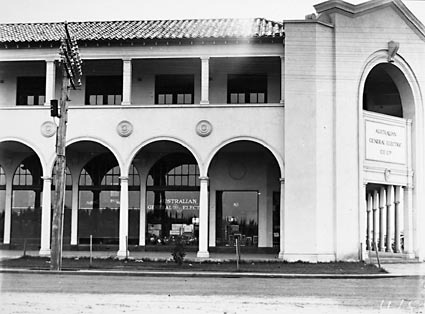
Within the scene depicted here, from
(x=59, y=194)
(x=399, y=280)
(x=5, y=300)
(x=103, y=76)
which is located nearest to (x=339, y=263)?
(x=399, y=280)

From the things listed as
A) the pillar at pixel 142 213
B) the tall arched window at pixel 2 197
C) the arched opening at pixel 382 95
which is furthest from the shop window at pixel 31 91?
the arched opening at pixel 382 95

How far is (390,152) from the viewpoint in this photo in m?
31.0

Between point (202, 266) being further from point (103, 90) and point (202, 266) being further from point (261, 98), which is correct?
point (103, 90)

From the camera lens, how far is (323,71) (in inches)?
1141

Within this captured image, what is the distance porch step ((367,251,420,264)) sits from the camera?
2940cm

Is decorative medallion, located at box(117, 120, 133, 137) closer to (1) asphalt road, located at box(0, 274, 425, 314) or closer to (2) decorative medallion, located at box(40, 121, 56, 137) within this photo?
(2) decorative medallion, located at box(40, 121, 56, 137)

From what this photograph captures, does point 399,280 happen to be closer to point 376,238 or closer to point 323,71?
point 323,71

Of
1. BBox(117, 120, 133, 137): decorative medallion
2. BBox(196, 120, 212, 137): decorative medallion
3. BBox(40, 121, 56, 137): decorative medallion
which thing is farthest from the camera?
BBox(40, 121, 56, 137): decorative medallion

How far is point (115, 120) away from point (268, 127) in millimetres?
6294

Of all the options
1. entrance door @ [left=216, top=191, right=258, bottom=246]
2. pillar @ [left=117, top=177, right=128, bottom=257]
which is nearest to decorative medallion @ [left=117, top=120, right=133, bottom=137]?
pillar @ [left=117, top=177, right=128, bottom=257]

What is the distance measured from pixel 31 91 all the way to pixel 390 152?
639 inches

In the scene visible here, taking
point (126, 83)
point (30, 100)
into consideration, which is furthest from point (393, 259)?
point (30, 100)

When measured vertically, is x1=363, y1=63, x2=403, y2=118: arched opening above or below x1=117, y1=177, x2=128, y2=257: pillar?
above

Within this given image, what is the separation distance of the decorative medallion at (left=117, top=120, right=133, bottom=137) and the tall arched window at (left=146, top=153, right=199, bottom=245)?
4.67m
